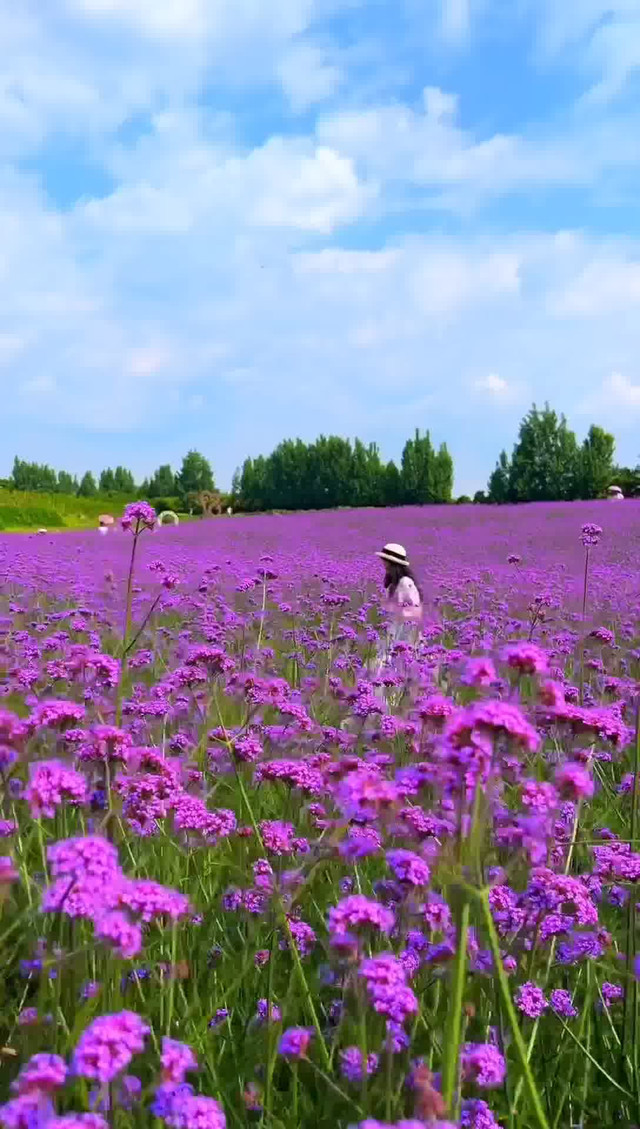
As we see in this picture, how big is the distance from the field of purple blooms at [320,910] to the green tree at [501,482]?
143 ft

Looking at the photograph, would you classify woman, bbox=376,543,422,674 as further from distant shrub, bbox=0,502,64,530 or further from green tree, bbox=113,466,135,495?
green tree, bbox=113,466,135,495

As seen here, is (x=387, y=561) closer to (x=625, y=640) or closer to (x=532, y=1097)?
(x=625, y=640)

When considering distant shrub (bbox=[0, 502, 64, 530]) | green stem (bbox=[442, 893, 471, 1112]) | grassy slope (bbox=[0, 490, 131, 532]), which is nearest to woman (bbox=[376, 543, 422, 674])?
green stem (bbox=[442, 893, 471, 1112])

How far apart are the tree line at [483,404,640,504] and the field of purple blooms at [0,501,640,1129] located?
140ft

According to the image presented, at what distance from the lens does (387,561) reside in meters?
7.40

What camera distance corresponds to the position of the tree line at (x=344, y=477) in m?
55.4

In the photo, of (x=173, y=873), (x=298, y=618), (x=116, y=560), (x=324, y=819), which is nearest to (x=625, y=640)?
(x=298, y=618)

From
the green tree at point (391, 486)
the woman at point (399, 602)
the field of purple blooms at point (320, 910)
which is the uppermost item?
the green tree at point (391, 486)

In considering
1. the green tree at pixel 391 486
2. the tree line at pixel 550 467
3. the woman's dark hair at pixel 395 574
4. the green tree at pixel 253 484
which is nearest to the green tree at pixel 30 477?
the green tree at pixel 253 484

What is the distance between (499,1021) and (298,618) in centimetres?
641

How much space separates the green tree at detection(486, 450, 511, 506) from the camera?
47.3 metres

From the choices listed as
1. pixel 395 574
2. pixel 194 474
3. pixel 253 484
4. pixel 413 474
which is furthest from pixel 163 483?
pixel 395 574

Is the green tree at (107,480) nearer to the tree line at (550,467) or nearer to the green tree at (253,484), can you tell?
the green tree at (253,484)

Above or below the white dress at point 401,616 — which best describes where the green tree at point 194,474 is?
above
